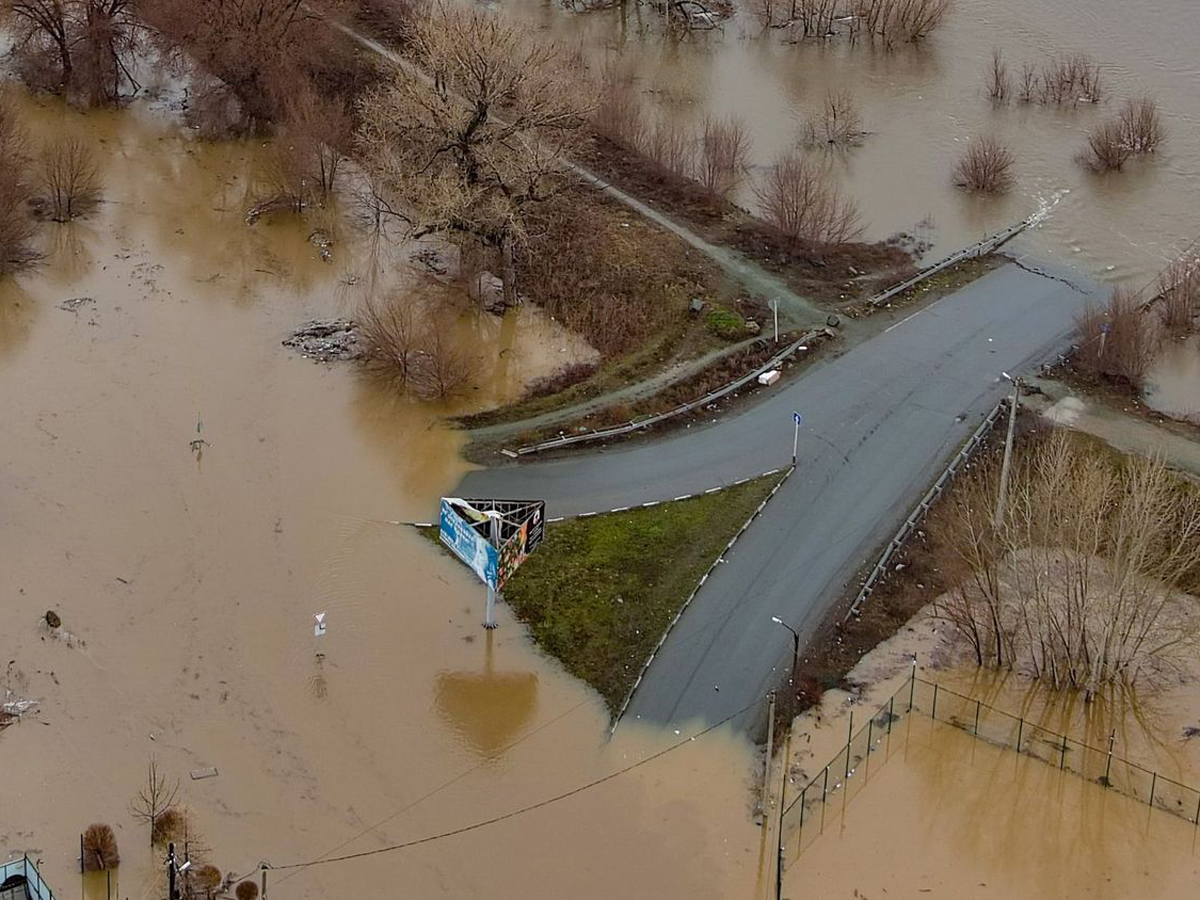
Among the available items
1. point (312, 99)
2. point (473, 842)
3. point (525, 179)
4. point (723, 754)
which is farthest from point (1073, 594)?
point (312, 99)

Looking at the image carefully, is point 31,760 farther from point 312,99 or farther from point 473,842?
point 312,99

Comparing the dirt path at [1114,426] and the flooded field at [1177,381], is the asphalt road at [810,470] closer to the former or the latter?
the dirt path at [1114,426]

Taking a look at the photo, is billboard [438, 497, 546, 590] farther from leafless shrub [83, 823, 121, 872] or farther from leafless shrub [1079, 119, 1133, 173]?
leafless shrub [1079, 119, 1133, 173]

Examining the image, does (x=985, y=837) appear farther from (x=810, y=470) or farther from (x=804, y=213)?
(x=804, y=213)

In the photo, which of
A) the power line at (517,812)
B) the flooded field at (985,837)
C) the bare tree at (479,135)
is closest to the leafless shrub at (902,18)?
the bare tree at (479,135)

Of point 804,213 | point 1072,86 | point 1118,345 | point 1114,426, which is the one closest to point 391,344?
point 804,213

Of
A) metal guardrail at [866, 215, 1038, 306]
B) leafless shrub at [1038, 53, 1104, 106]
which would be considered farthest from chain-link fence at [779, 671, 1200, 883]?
leafless shrub at [1038, 53, 1104, 106]
